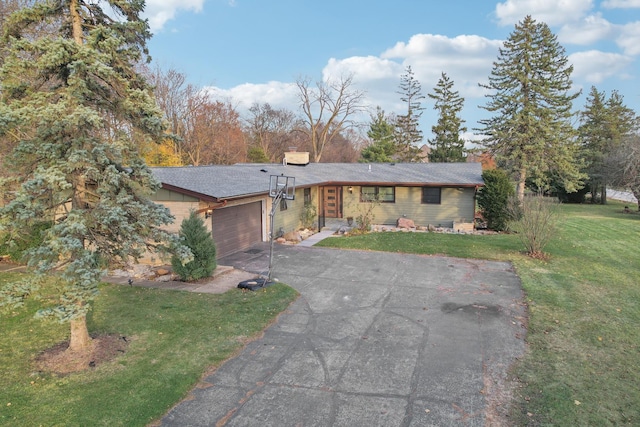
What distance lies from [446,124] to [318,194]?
22495 millimetres

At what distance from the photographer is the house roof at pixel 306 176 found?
41.0 ft

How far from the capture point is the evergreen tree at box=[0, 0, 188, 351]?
205 inches

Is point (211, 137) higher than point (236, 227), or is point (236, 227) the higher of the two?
point (211, 137)

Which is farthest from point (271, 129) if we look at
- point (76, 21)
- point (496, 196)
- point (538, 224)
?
point (76, 21)

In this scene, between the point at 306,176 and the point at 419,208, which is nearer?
the point at 306,176

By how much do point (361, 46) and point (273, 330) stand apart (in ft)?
70.0

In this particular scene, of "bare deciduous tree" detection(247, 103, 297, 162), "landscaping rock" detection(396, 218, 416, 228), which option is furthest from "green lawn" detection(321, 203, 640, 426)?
"bare deciduous tree" detection(247, 103, 297, 162)

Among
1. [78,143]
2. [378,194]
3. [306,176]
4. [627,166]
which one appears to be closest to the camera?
[78,143]

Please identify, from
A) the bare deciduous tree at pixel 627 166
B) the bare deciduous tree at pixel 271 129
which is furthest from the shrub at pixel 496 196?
the bare deciduous tree at pixel 271 129

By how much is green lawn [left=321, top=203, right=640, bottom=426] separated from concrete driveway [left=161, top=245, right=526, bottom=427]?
0.41 meters

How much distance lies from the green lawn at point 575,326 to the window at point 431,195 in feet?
14.3

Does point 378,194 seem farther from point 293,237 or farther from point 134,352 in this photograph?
point 134,352

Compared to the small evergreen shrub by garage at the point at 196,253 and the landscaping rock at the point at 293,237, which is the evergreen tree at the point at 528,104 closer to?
the landscaping rock at the point at 293,237

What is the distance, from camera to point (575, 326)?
7312mm
